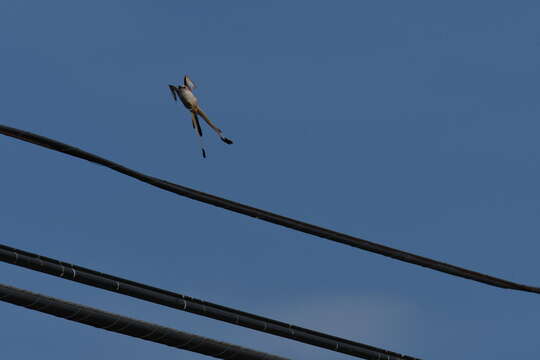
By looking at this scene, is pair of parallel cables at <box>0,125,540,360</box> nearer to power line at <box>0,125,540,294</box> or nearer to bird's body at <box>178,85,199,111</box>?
power line at <box>0,125,540,294</box>

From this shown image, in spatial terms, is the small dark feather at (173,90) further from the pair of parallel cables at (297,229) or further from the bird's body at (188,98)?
the pair of parallel cables at (297,229)

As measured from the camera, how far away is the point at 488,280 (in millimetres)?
30109

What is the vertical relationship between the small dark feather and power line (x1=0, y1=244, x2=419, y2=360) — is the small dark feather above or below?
above

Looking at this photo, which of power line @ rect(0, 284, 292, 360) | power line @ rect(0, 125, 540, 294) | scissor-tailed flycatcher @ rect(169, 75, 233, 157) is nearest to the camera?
power line @ rect(0, 284, 292, 360)

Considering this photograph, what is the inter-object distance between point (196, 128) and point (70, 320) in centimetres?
1200

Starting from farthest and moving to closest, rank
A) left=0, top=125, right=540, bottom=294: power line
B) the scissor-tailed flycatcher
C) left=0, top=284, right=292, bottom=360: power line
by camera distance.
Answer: the scissor-tailed flycatcher, left=0, top=125, right=540, bottom=294: power line, left=0, top=284, right=292, bottom=360: power line

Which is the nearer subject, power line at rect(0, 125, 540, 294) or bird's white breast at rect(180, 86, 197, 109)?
power line at rect(0, 125, 540, 294)

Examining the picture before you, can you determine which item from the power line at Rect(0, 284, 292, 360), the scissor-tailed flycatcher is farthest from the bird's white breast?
the power line at Rect(0, 284, 292, 360)

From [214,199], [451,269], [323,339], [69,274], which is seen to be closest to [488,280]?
[451,269]

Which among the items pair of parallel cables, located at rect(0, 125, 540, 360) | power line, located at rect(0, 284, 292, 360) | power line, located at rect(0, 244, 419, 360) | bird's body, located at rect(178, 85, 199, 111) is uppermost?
bird's body, located at rect(178, 85, 199, 111)

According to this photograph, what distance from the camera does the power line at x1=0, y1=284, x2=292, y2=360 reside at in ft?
80.7

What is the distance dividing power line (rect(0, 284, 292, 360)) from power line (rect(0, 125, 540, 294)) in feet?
8.36

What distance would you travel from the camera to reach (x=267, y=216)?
2708 centimetres

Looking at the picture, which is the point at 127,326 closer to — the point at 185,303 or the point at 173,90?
the point at 185,303
